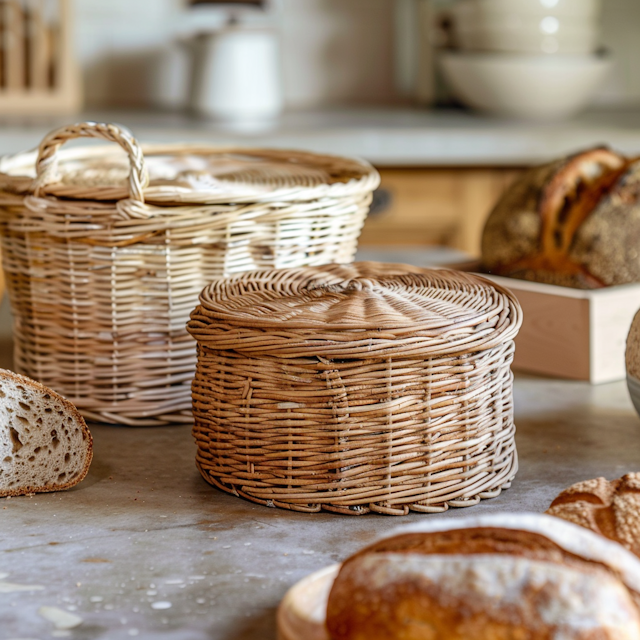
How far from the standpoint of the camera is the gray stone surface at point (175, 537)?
644 millimetres

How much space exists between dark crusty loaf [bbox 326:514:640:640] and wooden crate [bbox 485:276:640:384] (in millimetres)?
689

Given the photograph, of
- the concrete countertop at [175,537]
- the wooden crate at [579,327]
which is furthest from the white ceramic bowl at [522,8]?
the concrete countertop at [175,537]

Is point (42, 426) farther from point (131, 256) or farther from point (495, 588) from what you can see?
point (495, 588)

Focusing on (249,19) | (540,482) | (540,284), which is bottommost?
(540,482)

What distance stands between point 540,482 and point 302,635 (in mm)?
408

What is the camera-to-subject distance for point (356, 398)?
79 cm

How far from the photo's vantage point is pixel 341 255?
1152 mm

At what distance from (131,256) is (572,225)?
0.59 meters

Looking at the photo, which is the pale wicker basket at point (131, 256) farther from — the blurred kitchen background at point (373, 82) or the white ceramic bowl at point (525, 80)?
the white ceramic bowl at point (525, 80)

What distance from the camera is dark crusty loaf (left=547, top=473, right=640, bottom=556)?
62 cm

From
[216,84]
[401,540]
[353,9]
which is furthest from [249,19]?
[401,540]

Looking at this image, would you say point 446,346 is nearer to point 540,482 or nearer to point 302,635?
point 540,482

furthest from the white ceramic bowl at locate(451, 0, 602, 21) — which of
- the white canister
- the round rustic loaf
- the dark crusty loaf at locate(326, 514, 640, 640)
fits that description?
the dark crusty loaf at locate(326, 514, 640, 640)

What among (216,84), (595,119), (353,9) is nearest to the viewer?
(216,84)
